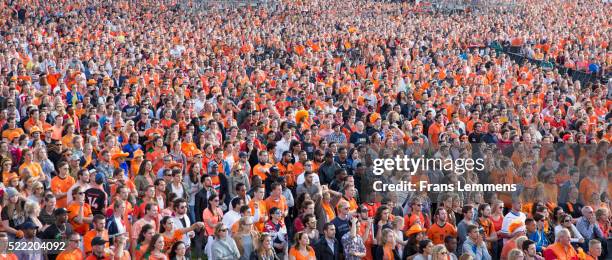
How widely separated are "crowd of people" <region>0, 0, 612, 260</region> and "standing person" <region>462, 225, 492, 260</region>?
48 millimetres

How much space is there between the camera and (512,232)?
1090cm

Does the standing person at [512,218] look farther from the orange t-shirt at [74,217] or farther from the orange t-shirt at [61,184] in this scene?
the orange t-shirt at [61,184]

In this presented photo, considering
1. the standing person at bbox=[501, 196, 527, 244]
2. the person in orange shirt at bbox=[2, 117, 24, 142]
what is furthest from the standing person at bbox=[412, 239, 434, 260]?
the person in orange shirt at bbox=[2, 117, 24, 142]

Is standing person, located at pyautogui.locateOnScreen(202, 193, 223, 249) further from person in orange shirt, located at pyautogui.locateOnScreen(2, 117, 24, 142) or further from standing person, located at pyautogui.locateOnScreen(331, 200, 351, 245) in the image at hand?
person in orange shirt, located at pyautogui.locateOnScreen(2, 117, 24, 142)

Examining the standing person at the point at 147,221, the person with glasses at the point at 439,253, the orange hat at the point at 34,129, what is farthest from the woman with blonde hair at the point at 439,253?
the orange hat at the point at 34,129

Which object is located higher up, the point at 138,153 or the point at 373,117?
the point at 138,153

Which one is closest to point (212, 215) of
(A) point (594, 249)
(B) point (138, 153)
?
(B) point (138, 153)

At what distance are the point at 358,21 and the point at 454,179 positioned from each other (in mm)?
20004

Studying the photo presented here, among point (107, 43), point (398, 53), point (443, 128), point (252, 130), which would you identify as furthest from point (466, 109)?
point (107, 43)

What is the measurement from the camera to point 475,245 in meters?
10.5

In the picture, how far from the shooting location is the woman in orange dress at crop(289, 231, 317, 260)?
9.75m

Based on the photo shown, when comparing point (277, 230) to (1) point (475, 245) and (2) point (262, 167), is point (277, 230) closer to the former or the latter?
(2) point (262, 167)

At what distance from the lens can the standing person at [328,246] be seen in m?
10.1

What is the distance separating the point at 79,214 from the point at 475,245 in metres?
4.44
